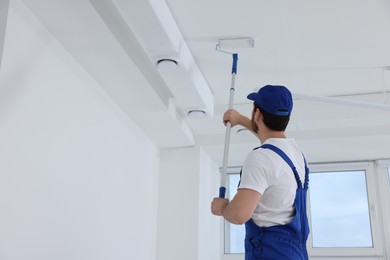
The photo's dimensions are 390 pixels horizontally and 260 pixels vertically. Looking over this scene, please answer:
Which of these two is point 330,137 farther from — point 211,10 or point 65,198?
point 65,198

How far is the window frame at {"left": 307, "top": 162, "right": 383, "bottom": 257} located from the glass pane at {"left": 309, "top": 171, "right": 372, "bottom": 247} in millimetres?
51

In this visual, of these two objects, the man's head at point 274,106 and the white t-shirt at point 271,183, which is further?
the man's head at point 274,106

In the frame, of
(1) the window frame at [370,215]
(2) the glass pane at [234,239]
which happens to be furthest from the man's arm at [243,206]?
(2) the glass pane at [234,239]

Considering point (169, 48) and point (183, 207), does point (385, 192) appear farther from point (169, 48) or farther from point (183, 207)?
point (169, 48)

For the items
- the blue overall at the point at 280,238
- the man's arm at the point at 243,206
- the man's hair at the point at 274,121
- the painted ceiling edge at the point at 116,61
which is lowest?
the blue overall at the point at 280,238

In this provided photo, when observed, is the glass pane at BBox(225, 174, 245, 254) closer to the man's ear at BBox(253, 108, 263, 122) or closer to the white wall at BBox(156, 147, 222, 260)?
the white wall at BBox(156, 147, 222, 260)

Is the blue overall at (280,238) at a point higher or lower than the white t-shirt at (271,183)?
lower

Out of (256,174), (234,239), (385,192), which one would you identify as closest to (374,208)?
(385,192)

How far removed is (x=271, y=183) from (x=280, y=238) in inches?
8.1

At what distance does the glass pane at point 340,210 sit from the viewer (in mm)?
4590

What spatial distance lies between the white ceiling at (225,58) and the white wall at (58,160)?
130 millimetres

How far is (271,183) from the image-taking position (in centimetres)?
169

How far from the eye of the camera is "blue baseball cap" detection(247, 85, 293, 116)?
1.81 metres

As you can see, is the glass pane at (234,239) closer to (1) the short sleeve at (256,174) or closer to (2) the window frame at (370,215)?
(2) the window frame at (370,215)
